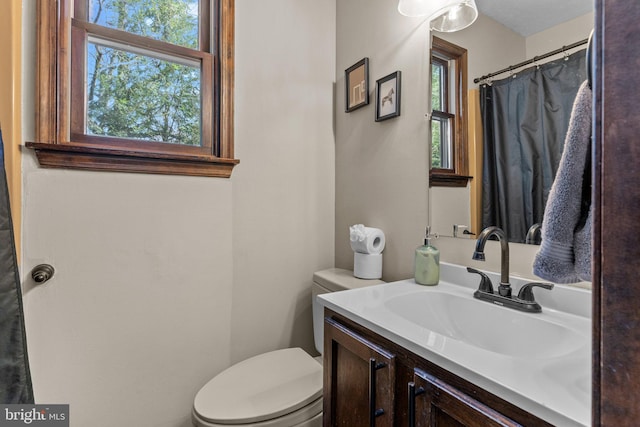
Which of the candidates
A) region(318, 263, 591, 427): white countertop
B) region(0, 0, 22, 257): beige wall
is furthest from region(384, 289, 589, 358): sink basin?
region(0, 0, 22, 257): beige wall

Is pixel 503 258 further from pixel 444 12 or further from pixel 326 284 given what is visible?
pixel 444 12

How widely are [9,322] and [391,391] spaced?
36.7 inches

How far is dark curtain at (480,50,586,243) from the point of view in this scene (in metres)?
0.89

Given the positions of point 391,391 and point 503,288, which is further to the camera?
point 503,288

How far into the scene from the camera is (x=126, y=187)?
1254 millimetres

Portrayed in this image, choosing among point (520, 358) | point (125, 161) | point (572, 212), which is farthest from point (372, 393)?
point (125, 161)

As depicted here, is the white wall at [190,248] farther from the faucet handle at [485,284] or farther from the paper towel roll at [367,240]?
the faucet handle at [485,284]

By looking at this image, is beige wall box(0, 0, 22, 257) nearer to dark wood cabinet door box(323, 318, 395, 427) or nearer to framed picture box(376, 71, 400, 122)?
dark wood cabinet door box(323, 318, 395, 427)

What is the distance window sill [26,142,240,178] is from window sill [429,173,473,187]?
0.87m

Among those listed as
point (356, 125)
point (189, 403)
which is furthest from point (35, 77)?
point (189, 403)

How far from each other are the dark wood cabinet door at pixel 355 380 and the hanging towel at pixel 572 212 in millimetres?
430

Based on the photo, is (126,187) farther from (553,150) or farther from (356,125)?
(553,150)

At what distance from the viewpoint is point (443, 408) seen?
0.60m

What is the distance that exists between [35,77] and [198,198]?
27.1 inches
